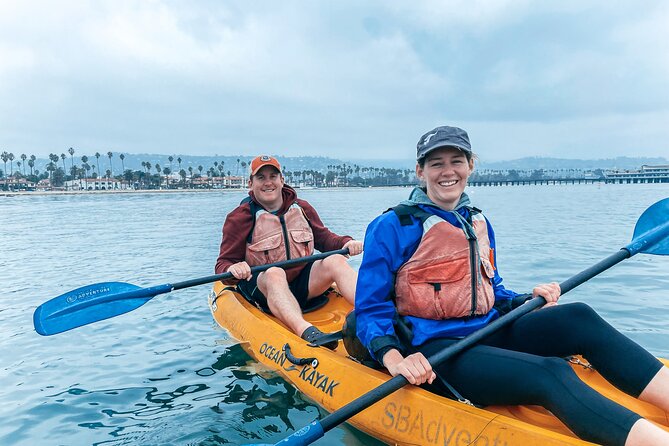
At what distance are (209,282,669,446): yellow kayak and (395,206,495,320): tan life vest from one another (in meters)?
0.50

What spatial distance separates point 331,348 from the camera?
158 inches

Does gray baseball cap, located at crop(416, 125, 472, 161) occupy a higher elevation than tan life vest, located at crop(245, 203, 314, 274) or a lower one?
higher

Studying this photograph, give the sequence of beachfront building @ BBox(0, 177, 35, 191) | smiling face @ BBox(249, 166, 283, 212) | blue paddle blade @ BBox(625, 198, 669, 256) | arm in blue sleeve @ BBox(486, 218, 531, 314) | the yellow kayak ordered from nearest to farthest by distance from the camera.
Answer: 1. the yellow kayak
2. arm in blue sleeve @ BBox(486, 218, 531, 314)
3. blue paddle blade @ BBox(625, 198, 669, 256)
4. smiling face @ BBox(249, 166, 283, 212)
5. beachfront building @ BBox(0, 177, 35, 191)

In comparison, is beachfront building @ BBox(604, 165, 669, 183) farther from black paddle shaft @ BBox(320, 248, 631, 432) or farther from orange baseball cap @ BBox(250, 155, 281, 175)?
black paddle shaft @ BBox(320, 248, 631, 432)

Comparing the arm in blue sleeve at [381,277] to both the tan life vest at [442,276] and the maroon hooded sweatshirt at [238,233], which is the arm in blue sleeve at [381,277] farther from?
the maroon hooded sweatshirt at [238,233]

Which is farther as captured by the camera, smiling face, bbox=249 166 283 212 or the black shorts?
the black shorts

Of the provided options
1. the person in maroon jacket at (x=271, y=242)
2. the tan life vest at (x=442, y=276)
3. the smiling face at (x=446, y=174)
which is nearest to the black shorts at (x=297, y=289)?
the person in maroon jacket at (x=271, y=242)

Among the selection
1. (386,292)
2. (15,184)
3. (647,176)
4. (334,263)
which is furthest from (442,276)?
(647,176)

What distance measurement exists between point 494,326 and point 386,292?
61 cm

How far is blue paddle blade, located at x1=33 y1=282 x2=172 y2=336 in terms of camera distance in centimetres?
450

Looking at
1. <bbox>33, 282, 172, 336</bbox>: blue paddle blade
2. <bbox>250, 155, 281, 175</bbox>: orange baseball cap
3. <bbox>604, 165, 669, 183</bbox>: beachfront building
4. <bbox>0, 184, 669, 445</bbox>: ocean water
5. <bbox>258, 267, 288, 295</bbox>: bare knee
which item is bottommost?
<bbox>0, 184, 669, 445</bbox>: ocean water

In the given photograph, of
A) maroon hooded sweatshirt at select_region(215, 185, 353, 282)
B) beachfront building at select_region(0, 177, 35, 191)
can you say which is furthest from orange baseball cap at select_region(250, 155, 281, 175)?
beachfront building at select_region(0, 177, 35, 191)

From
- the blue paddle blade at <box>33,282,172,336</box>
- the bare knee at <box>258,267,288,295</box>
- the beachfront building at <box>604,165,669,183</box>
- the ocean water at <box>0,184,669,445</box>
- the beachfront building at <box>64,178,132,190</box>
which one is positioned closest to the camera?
the ocean water at <box>0,184,669,445</box>

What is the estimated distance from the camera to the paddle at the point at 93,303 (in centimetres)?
451
